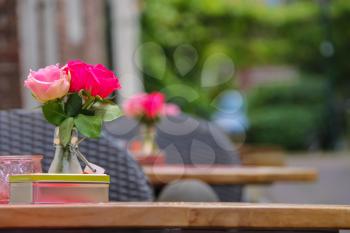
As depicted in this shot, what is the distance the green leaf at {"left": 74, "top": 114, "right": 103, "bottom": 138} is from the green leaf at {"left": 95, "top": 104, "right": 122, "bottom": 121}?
0.05ft

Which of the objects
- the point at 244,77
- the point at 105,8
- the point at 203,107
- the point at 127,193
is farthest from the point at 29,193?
the point at 244,77

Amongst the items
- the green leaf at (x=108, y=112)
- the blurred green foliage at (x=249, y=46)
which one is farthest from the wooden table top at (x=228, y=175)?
the blurred green foliage at (x=249, y=46)

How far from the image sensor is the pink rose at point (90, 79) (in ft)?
7.66

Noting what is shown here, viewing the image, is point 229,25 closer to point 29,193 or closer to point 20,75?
point 20,75

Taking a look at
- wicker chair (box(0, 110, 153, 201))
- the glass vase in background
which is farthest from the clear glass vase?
the glass vase in background

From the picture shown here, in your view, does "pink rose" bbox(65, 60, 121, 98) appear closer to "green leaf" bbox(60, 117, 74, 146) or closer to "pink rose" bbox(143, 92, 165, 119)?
"green leaf" bbox(60, 117, 74, 146)

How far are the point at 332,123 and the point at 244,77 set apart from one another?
19521mm

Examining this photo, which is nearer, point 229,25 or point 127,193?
point 127,193

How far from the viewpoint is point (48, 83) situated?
2.29 metres

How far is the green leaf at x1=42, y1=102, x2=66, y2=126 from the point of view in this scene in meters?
2.37

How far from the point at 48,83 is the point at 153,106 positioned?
3.22 m

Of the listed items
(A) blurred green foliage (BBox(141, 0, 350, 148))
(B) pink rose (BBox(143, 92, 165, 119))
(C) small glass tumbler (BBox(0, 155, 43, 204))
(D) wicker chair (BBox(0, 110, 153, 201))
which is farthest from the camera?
(A) blurred green foliage (BBox(141, 0, 350, 148))

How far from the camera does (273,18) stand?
32438mm

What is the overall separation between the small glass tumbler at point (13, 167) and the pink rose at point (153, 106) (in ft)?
10.4
